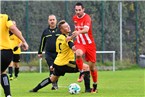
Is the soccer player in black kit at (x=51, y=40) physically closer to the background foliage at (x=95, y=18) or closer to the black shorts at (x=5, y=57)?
the black shorts at (x=5, y=57)

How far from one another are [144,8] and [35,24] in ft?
21.0

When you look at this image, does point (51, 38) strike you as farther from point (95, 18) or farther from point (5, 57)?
point (95, 18)

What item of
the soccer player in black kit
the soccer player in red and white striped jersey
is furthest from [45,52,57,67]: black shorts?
the soccer player in red and white striped jersey

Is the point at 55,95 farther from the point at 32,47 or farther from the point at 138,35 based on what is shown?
the point at 138,35

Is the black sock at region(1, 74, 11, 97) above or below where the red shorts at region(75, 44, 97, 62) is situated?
below

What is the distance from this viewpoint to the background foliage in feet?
89.6

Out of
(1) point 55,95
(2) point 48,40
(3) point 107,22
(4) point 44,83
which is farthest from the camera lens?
(3) point 107,22

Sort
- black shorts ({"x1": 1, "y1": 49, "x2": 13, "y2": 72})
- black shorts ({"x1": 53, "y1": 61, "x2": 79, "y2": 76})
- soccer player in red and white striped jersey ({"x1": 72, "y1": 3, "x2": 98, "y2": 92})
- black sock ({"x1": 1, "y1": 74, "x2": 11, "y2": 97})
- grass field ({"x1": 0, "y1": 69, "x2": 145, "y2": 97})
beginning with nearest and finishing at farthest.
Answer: black shorts ({"x1": 1, "y1": 49, "x2": 13, "y2": 72}) < black sock ({"x1": 1, "y1": 74, "x2": 11, "y2": 97}) < grass field ({"x1": 0, "y1": 69, "x2": 145, "y2": 97}) < black shorts ({"x1": 53, "y1": 61, "x2": 79, "y2": 76}) < soccer player in red and white striped jersey ({"x1": 72, "y1": 3, "x2": 98, "y2": 92})

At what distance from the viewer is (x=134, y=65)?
28688 millimetres

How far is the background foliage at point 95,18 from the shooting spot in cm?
2731

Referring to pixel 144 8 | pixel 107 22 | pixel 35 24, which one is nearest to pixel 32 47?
pixel 35 24

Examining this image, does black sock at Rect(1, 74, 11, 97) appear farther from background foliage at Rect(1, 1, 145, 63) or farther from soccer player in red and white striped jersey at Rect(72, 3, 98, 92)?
background foliage at Rect(1, 1, 145, 63)

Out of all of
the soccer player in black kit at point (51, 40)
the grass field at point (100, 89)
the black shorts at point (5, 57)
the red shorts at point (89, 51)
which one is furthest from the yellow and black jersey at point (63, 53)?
the black shorts at point (5, 57)

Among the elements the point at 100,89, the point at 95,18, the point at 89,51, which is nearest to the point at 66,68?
the point at 89,51
